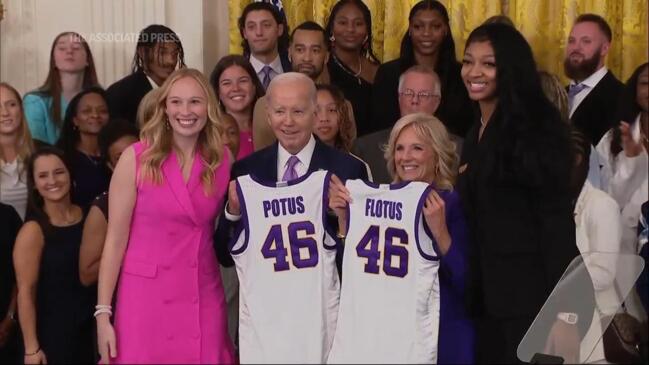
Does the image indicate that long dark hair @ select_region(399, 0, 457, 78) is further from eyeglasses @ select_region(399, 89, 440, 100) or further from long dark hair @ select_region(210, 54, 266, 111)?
long dark hair @ select_region(210, 54, 266, 111)

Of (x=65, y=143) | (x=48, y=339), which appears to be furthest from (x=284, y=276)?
(x=65, y=143)

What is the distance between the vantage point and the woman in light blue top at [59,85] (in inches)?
179

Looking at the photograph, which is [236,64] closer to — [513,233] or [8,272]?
A: [8,272]

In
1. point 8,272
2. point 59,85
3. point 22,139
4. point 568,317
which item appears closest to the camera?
point 568,317

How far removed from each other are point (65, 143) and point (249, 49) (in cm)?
94

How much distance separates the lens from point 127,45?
4809 millimetres

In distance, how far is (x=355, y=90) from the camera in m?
4.70

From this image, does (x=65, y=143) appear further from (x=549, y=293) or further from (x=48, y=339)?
(x=549, y=293)

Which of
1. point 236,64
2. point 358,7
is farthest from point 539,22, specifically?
point 236,64

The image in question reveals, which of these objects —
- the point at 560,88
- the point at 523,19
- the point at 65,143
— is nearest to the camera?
the point at 560,88

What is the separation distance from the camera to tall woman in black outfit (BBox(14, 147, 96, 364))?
3.96 metres

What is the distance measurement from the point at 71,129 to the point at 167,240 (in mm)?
1304

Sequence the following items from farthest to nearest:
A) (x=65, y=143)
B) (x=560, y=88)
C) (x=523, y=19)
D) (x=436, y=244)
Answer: (x=523, y=19)
(x=65, y=143)
(x=560, y=88)
(x=436, y=244)

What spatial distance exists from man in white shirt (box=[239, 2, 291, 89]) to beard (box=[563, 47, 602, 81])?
1263mm
